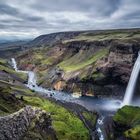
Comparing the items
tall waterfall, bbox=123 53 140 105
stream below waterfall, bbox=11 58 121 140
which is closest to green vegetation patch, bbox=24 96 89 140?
stream below waterfall, bbox=11 58 121 140

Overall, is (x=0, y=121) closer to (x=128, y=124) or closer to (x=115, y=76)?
(x=128, y=124)

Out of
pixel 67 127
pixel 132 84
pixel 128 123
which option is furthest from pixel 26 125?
pixel 132 84

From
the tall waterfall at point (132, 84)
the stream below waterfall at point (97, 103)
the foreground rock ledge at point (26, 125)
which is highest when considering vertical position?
the foreground rock ledge at point (26, 125)

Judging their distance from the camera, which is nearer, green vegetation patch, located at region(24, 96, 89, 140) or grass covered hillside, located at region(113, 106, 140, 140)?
grass covered hillside, located at region(113, 106, 140, 140)

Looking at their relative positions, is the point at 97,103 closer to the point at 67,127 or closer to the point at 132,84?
the point at 132,84

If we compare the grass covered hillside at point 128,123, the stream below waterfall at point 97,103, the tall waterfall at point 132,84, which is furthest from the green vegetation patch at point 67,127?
the tall waterfall at point 132,84

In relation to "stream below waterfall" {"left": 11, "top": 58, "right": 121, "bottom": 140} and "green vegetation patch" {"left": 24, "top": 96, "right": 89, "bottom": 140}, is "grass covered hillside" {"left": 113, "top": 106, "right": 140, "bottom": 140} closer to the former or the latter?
"stream below waterfall" {"left": 11, "top": 58, "right": 121, "bottom": 140}

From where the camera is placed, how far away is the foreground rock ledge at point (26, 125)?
31.3 meters

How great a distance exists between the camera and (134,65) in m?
191

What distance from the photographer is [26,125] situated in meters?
35.4

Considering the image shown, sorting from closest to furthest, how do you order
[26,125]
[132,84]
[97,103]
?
[26,125], [97,103], [132,84]

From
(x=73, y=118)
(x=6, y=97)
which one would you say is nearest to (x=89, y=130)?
(x=73, y=118)

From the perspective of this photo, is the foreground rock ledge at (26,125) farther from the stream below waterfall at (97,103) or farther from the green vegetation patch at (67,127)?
the stream below waterfall at (97,103)

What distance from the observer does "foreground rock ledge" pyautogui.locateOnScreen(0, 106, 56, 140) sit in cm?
3126
